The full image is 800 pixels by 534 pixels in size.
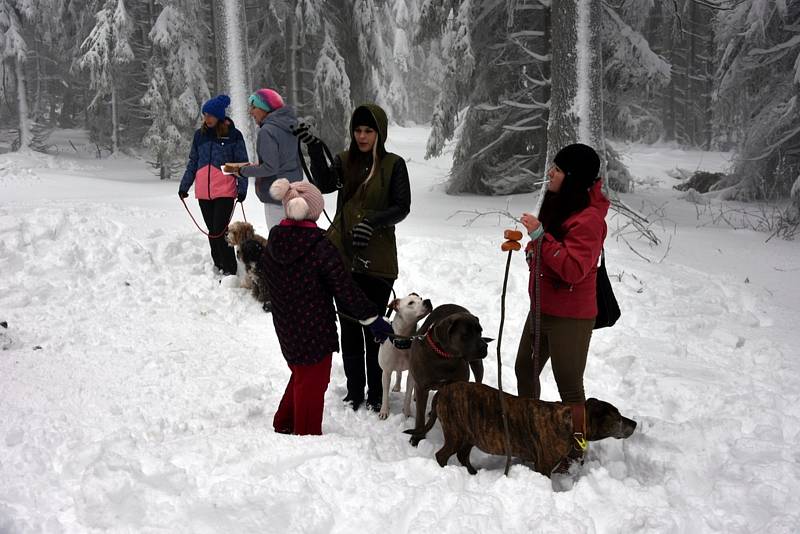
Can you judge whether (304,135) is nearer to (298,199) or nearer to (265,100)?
(265,100)

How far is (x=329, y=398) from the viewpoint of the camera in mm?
4734

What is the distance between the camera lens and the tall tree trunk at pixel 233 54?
37.6 feet

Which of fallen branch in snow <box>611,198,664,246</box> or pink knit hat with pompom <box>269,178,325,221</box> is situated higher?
pink knit hat with pompom <box>269,178,325,221</box>

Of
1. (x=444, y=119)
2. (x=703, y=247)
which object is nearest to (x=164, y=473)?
(x=703, y=247)

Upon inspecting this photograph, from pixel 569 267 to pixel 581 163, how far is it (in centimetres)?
63

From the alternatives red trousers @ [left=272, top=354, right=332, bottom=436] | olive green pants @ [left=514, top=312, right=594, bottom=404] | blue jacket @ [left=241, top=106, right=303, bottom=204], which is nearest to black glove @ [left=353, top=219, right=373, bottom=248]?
red trousers @ [left=272, top=354, right=332, bottom=436]

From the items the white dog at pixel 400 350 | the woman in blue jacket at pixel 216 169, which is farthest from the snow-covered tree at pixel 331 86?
the white dog at pixel 400 350

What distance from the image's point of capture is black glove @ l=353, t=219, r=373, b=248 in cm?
401

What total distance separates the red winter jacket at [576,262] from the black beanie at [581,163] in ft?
0.40

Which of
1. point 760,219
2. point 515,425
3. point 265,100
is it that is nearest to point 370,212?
point 515,425

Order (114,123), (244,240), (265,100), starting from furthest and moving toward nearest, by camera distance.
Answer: (114,123) < (244,240) < (265,100)

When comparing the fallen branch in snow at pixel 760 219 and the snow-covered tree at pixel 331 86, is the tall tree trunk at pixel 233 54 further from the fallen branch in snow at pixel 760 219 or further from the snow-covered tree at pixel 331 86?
the fallen branch in snow at pixel 760 219

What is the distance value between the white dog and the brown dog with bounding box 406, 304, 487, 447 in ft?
0.85

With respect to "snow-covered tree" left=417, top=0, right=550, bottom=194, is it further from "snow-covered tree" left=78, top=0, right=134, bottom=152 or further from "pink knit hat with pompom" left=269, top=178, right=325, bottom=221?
"snow-covered tree" left=78, top=0, right=134, bottom=152
